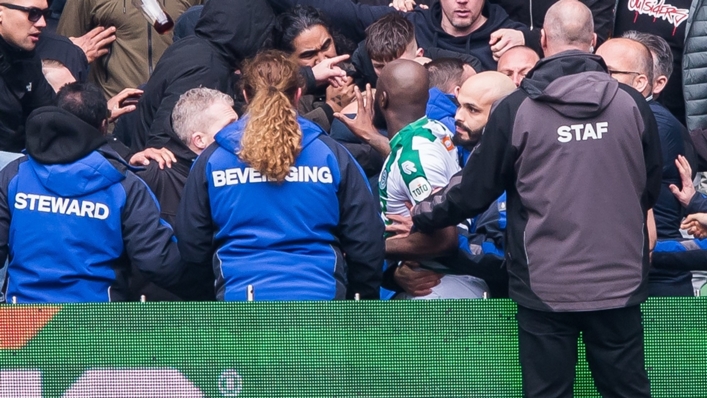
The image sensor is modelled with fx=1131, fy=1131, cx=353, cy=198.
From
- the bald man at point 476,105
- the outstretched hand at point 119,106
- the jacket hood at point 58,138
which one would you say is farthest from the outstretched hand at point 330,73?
the jacket hood at point 58,138

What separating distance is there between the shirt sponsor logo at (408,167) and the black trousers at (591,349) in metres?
1.06

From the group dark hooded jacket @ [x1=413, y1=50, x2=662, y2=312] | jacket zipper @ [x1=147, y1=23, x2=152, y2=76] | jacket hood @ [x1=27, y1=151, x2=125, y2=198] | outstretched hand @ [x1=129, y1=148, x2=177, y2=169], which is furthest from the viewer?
jacket zipper @ [x1=147, y1=23, x2=152, y2=76]

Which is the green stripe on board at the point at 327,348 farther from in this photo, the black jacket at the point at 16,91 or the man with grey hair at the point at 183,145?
the black jacket at the point at 16,91

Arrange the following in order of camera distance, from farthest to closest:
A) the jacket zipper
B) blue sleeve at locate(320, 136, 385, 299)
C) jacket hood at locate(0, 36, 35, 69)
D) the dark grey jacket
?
the jacket zipper, the dark grey jacket, jacket hood at locate(0, 36, 35, 69), blue sleeve at locate(320, 136, 385, 299)

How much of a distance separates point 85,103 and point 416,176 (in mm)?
1638

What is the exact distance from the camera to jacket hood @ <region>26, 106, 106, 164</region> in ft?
17.1

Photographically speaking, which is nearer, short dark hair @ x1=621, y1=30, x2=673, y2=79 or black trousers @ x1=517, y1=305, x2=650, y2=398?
black trousers @ x1=517, y1=305, x2=650, y2=398

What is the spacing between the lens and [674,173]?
19.4 feet

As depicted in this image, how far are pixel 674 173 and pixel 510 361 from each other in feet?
5.37

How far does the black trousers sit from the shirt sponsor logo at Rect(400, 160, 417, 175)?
106 centimetres

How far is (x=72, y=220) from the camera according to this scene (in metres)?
5.18

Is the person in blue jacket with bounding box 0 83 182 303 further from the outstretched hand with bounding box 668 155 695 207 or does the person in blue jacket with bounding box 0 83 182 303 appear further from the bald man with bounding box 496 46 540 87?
the outstretched hand with bounding box 668 155 695 207

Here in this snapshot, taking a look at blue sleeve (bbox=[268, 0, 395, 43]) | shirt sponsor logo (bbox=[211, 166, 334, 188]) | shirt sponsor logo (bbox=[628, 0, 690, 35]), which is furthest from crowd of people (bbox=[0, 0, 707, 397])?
blue sleeve (bbox=[268, 0, 395, 43])

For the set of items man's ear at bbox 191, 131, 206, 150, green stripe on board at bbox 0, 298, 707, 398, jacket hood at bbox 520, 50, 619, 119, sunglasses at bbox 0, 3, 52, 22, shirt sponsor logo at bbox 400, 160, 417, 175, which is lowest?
green stripe on board at bbox 0, 298, 707, 398
